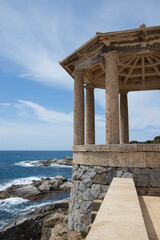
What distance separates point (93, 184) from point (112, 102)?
3.04 m

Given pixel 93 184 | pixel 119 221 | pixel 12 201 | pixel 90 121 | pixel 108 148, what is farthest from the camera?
pixel 12 201

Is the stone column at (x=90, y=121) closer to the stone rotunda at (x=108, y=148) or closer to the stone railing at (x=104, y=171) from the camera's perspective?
the stone rotunda at (x=108, y=148)

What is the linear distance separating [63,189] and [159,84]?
65.0 ft

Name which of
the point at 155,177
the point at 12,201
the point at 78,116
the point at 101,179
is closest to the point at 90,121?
the point at 78,116

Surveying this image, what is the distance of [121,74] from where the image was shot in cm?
1258

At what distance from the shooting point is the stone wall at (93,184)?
6.24m

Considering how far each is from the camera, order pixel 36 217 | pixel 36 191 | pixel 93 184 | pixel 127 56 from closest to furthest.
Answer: pixel 93 184, pixel 127 56, pixel 36 217, pixel 36 191

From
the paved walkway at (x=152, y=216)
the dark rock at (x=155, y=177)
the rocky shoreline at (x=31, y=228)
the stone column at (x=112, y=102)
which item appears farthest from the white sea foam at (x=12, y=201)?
the paved walkway at (x=152, y=216)

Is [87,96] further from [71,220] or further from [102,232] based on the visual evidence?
[102,232]

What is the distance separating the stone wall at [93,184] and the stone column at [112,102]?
1.17 m

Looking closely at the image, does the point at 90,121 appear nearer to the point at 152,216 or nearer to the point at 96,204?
the point at 96,204

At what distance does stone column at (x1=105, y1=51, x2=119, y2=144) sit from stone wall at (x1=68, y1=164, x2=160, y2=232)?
3.82 feet

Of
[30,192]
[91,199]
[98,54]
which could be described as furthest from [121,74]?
[30,192]

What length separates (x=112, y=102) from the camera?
7.50 meters
